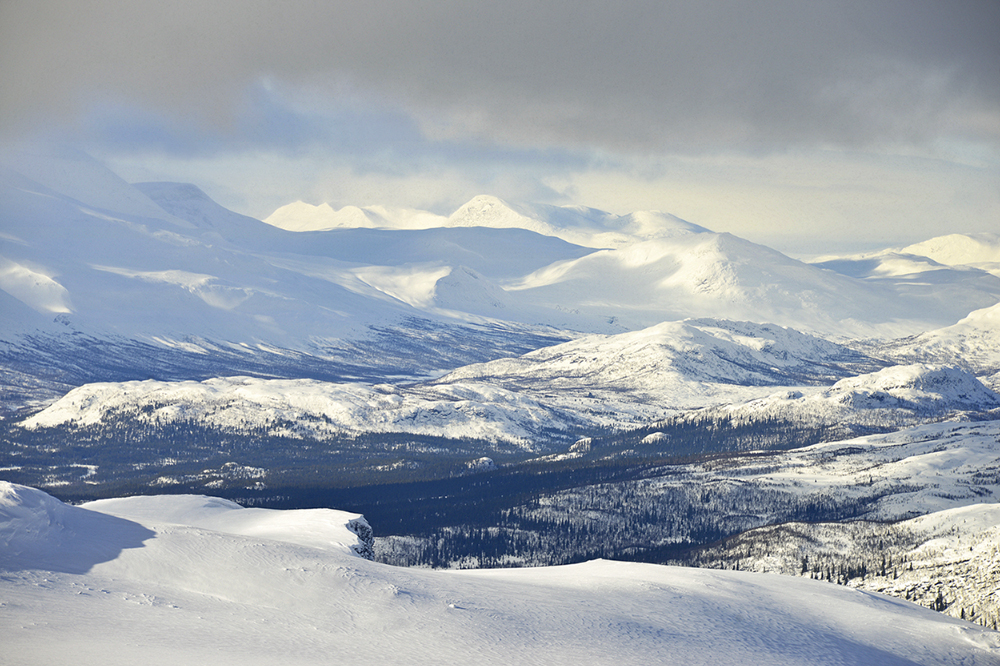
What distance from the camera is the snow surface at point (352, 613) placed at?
103562 mm

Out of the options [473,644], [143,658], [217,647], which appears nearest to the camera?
[143,658]

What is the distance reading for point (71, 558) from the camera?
119562mm

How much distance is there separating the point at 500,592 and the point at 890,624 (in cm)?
6357

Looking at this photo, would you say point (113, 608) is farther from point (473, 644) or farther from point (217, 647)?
point (473, 644)

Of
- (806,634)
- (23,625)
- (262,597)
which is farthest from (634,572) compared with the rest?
(23,625)

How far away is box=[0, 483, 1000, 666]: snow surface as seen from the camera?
4077 inches

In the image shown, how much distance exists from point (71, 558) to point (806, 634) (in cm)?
9482

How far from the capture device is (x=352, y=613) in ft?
397

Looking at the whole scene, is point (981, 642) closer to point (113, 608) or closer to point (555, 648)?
point (555, 648)

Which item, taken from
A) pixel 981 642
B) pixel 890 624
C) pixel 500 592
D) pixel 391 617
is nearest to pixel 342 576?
pixel 391 617

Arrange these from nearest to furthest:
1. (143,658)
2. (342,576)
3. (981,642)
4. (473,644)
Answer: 1. (143,658)
2. (473,644)
3. (342,576)
4. (981,642)

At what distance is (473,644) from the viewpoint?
116 m

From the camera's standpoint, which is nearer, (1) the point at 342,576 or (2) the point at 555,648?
(2) the point at 555,648

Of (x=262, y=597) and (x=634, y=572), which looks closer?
(x=262, y=597)
